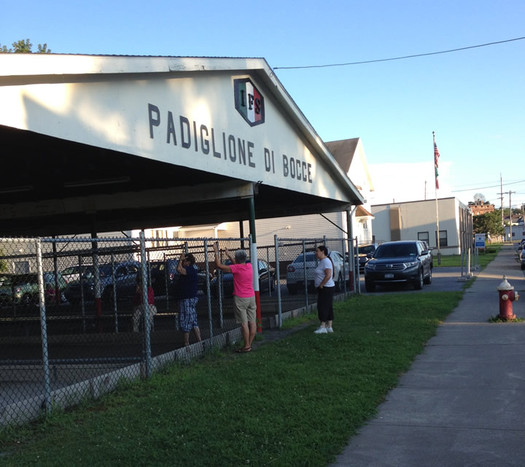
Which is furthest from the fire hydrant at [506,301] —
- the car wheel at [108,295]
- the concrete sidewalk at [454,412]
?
the car wheel at [108,295]

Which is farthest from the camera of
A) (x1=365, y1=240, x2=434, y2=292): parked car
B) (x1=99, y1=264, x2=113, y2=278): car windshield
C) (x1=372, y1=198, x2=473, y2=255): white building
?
(x1=372, y1=198, x2=473, y2=255): white building

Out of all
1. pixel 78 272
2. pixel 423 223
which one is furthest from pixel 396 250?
pixel 423 223

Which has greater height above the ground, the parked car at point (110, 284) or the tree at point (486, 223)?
the tree at point (486, 223)

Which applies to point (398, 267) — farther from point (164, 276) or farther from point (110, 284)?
point (110, 284)

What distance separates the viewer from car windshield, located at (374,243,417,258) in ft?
73.9

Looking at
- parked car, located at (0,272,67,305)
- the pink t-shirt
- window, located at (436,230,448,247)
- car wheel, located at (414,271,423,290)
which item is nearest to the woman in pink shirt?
the pink t-shirt

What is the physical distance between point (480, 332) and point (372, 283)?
10.9 m

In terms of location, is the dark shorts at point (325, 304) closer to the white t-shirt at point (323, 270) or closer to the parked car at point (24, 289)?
the white t-shirt at point (323, 270)

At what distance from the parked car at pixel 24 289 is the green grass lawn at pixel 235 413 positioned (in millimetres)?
3056

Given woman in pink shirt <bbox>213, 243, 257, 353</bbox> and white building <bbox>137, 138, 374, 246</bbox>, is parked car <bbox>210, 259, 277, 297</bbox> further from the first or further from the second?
white building <bbox>137, 138, 374, 246</bbox>

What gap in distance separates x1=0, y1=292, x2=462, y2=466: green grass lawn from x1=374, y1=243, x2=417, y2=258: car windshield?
13014 mm

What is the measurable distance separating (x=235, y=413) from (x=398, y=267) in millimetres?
16342

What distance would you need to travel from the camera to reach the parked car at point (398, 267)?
21.3 metres

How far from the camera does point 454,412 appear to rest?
6.12 m
